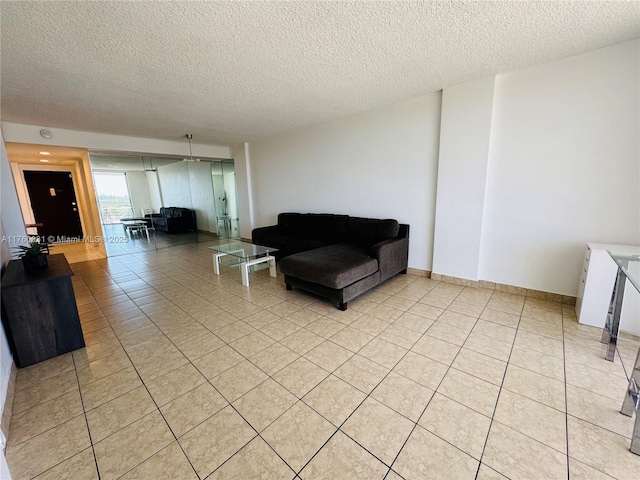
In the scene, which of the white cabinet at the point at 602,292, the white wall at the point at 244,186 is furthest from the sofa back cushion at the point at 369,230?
the white wall at the point at 244,186

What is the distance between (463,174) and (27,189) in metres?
10.5

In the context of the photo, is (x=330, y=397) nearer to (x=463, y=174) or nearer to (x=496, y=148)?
(x=463, y=174)

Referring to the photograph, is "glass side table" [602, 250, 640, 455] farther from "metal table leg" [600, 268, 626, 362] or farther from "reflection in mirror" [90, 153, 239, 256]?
"reflection in mirror" [90, 153, 239, 256]

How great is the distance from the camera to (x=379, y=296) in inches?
122

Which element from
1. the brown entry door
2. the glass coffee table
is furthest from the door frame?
the glass coffee table

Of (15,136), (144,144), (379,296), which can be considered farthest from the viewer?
(144,144)

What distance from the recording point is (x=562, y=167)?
258 cm

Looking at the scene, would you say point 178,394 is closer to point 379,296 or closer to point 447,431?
point 447,431

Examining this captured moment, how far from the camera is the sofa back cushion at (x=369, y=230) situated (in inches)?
140

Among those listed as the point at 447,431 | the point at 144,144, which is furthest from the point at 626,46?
the point at 144,144

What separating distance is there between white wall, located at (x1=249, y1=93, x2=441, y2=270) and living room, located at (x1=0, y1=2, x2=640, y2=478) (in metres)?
0.02

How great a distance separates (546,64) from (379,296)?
2.96m

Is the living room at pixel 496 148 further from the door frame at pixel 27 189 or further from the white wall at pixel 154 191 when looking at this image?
the door frame at pixel 27 189

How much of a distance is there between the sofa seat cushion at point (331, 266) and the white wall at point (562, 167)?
1.57 meters
